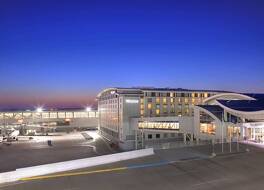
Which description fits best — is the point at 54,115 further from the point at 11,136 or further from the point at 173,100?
the point at 173,100

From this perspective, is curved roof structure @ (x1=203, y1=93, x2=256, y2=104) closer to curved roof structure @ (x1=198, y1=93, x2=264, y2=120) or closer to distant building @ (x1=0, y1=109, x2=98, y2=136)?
curved roof structure @ (x1=198, y1=93, x2=264, y2=120)

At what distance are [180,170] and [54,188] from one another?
8.80m

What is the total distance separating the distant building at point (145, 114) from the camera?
49.8 m

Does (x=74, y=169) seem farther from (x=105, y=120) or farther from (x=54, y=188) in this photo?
(x=105, y=120)

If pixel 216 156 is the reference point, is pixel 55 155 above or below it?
below

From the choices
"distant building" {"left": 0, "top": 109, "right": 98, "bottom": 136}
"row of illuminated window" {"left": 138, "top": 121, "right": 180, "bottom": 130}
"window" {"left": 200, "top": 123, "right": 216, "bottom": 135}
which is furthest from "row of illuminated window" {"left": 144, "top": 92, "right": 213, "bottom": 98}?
"distant building" {"left": 0, "top": 109, "right": 98, "bottom": 136}

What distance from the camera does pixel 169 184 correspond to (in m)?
15.4

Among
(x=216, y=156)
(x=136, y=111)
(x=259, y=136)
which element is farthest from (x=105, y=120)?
(x=216, y=156)

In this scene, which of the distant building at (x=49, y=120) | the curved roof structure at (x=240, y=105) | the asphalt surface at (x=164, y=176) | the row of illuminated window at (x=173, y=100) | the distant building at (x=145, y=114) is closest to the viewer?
the asphalt surface at (x=164, y=176)

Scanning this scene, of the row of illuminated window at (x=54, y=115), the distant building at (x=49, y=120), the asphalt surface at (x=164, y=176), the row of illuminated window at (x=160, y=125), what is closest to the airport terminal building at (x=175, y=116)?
the row of illuminated window at (x=160, y=125)

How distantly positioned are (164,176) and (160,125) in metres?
34.2

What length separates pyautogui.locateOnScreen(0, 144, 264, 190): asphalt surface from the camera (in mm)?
15156

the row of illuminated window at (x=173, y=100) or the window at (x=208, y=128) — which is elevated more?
the row of illuminated window at (x=173, y=100)

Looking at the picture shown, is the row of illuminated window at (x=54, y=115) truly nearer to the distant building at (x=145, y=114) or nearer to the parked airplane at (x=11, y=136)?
the parked airplane at (x=11, y=136)
